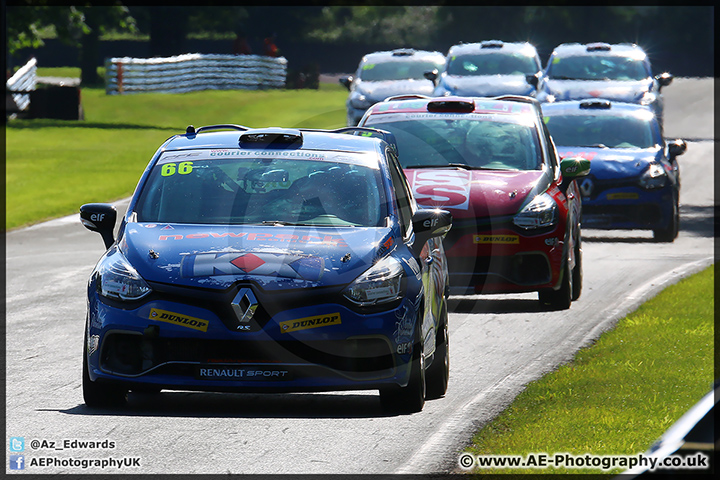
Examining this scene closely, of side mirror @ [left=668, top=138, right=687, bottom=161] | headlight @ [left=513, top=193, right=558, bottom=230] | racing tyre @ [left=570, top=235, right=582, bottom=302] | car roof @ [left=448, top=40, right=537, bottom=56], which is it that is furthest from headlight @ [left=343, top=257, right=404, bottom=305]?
car roof @ [left=448, top=40, right=537, bottom=56]

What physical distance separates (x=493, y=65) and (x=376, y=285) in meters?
21.1

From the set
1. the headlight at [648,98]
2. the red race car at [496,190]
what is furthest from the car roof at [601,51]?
the red race car at [496,190]

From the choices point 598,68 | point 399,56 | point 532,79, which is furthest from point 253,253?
point 399,56

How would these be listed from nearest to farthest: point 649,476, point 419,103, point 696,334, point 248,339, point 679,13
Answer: point 649,476, point 248,339, point 696,334, point 419,103, point 679,13

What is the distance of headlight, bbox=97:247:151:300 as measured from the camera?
706 centimetres

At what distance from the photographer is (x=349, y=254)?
23.8ft

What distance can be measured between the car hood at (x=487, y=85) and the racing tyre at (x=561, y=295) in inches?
577

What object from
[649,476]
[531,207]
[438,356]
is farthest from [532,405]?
[649,476]

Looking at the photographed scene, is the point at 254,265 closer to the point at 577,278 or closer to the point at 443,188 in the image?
the point at 443,188

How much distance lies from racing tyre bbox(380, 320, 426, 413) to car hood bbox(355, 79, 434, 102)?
67.6 ft

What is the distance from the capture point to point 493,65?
90.6ft

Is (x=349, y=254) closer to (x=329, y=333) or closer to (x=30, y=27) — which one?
(x=329, y=333)

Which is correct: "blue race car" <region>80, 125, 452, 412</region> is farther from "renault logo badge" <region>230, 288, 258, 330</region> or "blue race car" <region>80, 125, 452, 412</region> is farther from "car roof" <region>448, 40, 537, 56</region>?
"car roof" <region>448, 40, 537, 56</region>

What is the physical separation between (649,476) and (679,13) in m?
64.6
